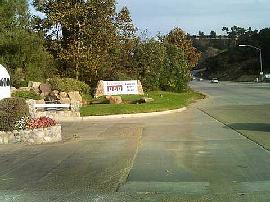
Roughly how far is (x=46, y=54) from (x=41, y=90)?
533cm

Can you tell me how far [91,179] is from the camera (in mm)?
8883

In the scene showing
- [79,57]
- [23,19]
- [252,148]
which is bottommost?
[252,148]

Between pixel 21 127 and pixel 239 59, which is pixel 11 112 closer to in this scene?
pixel 21 127

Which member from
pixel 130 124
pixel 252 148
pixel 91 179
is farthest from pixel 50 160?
pixel 130 124

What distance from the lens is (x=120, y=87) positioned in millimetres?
34750

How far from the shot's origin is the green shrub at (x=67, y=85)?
101 feet

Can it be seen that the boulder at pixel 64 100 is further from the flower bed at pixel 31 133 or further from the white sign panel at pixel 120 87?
the flower bed at pixel 31 133

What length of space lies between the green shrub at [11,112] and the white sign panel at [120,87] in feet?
60.1

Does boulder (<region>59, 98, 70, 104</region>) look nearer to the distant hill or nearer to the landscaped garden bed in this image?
the landscaped garden bed

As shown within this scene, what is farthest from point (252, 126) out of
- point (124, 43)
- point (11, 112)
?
point (124, 43)

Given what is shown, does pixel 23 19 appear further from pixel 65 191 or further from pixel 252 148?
pixel 65 191

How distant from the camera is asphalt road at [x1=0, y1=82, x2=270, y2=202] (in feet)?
25.5

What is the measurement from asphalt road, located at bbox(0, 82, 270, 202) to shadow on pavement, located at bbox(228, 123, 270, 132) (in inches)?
1.3

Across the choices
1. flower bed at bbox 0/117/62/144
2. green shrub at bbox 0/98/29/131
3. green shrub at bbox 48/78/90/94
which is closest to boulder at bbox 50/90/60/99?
green shrub at bbox 48/78/90/94
